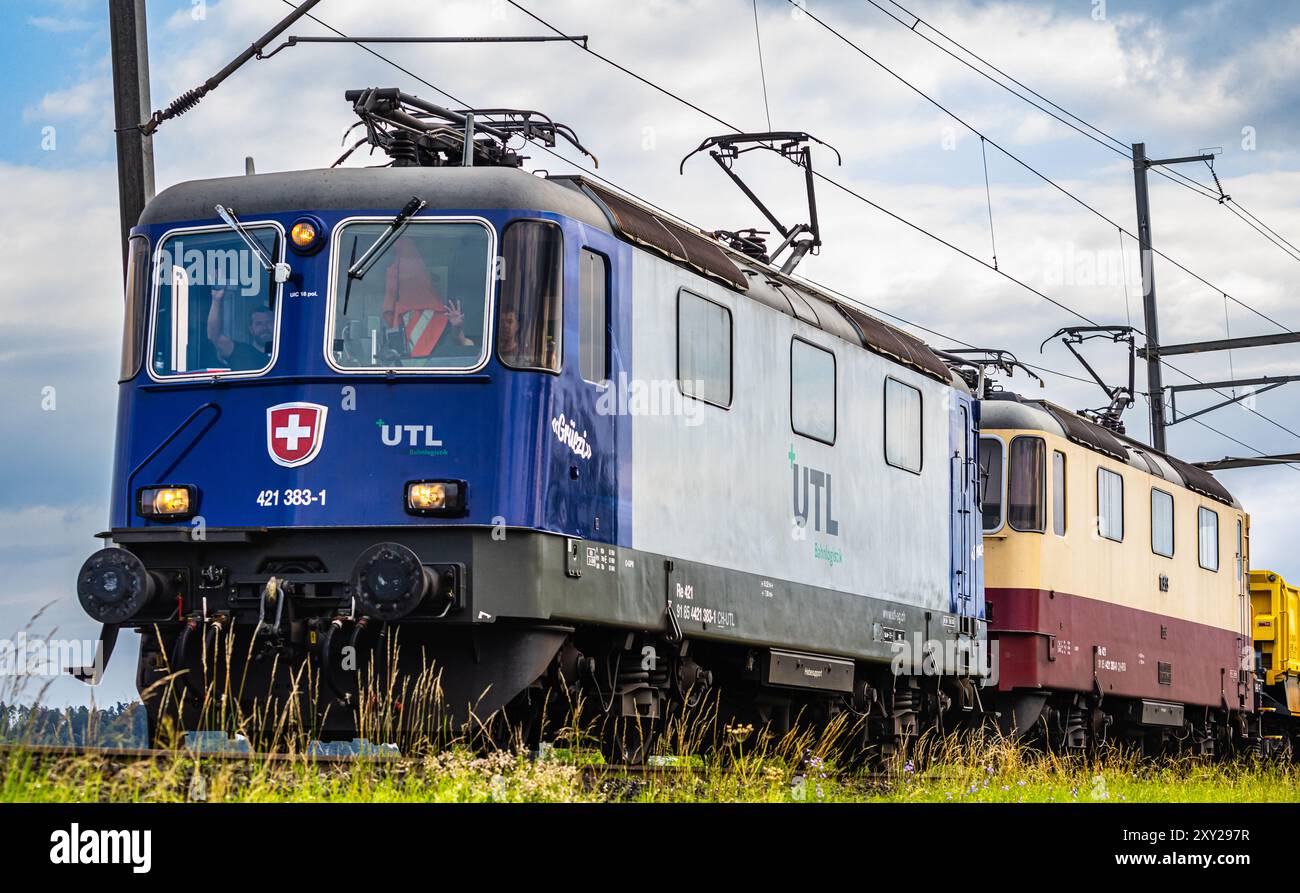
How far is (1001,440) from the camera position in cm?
1867

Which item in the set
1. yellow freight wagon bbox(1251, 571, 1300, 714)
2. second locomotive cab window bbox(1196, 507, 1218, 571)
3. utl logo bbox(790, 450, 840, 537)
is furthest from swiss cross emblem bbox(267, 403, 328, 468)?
yellow freight wagon bbox(1251, 571, 1300, 714)

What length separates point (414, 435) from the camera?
10172 millimetres

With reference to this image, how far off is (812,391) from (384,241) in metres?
4.34

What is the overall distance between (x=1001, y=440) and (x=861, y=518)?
465 centimetres

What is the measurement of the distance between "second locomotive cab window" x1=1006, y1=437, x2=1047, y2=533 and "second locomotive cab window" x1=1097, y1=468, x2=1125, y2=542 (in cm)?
156

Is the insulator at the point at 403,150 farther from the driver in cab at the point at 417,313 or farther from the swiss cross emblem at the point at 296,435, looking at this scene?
the swiss cross emblem at the point at 296,435

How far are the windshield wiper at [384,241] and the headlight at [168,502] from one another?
59.6 inches

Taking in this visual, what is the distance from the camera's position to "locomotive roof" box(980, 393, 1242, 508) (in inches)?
738

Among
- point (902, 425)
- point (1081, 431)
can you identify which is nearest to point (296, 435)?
point (902, 425)

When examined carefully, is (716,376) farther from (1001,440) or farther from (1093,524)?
(1093,524)

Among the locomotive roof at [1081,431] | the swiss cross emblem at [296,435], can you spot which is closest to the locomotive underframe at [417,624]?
the swiss cross emblem at [296,435]

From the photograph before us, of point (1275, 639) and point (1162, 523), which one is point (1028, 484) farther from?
point (1275, 639)

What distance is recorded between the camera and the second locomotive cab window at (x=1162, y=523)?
21641mm
